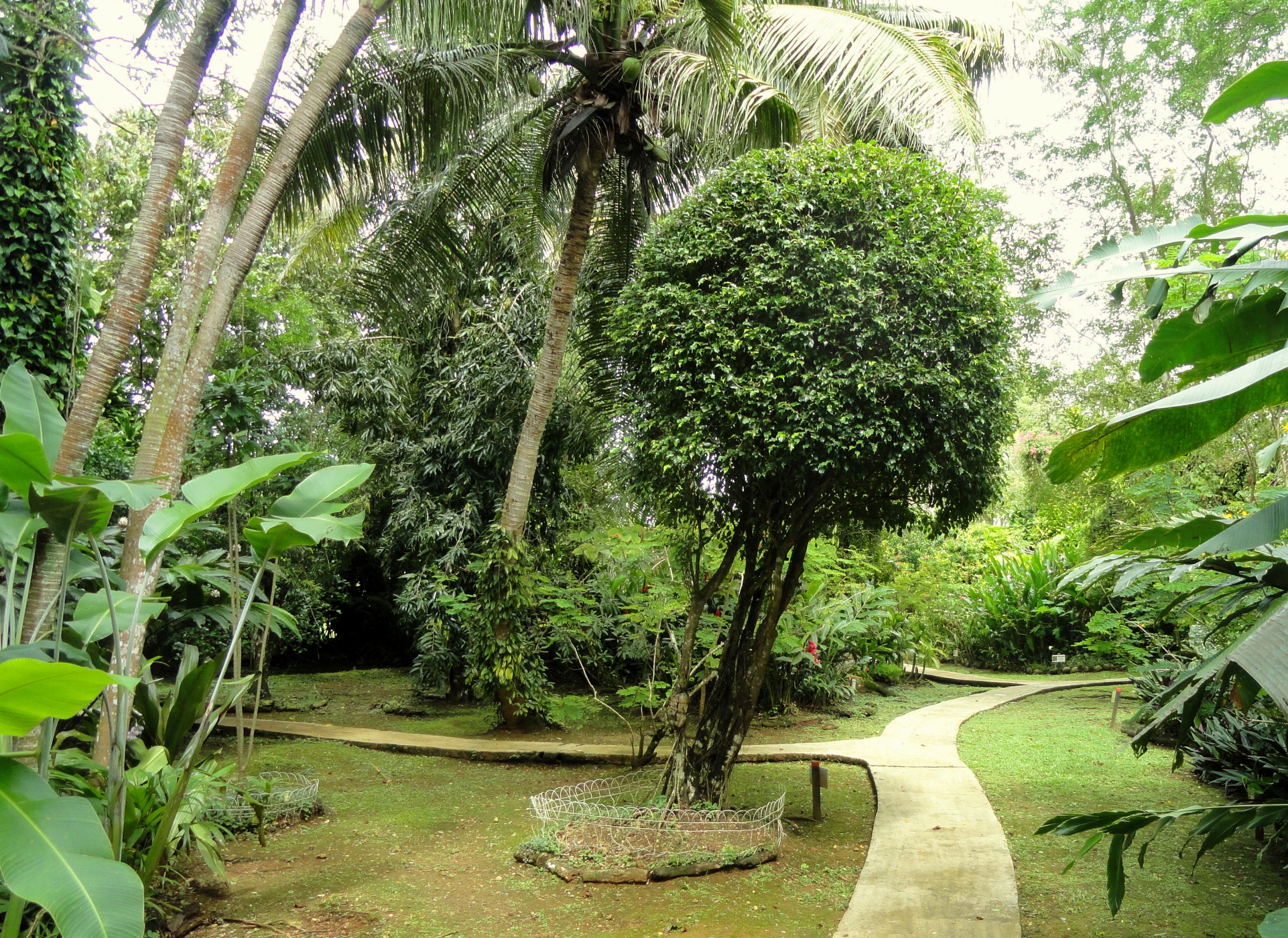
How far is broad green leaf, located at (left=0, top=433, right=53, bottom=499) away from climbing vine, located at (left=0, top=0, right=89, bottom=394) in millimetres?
3549

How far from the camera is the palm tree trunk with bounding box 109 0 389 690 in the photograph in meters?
5.47

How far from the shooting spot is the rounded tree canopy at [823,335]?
5531 mm

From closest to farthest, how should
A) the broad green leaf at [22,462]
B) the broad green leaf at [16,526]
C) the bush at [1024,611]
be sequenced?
the broad green leaf at [22,462], the broad green leaf at [16,526], the bush at [1024,611]

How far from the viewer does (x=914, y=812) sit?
662cm

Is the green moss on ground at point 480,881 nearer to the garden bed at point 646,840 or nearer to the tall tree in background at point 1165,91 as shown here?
the garden bed at point 646,840

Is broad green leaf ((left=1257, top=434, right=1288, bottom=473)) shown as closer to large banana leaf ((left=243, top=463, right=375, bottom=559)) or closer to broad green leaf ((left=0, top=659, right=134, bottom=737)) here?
large banana leaf ((left=243, top=463, right=375, bottom=559))

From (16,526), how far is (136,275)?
7.14 feet

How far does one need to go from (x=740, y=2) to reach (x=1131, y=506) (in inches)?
400

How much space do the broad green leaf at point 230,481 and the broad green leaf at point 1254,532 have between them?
3.14 meters

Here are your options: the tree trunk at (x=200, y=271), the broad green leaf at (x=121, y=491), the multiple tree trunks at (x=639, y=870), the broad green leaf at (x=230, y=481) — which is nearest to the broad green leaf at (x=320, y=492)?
the broad green leaf at (x=230, y=481)

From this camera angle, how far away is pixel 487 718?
11062 millimetres

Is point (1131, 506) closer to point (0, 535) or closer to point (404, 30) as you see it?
point (404, 30)

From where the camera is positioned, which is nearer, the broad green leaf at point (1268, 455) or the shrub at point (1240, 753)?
the broad green leaf at point (1268, 455)

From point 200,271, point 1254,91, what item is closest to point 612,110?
point 200,271
